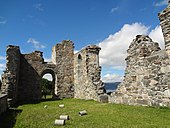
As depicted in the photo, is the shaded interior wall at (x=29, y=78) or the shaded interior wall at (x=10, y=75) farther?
the shaded interior wall at (x=29, y=78)

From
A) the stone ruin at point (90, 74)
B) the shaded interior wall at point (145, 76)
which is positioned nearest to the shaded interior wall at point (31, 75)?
the stone ruin at point (90, 74)

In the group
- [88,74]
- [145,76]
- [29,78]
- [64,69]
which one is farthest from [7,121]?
[64,69]

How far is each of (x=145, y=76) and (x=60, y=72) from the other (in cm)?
1085

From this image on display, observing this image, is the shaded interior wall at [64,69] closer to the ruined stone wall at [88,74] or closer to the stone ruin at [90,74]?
the stone ruin at [90,74]

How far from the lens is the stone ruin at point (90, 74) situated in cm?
698

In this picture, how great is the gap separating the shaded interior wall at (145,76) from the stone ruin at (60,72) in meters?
3.69

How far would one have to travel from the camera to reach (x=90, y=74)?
14062 millimetres

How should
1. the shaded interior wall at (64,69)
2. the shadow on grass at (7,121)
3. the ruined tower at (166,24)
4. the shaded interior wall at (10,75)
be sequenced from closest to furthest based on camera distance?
the shadow on grass at (7,121), the ruined tower at (166,24), the shaded interior wall at (10,75), the shaded interior wall at (64,69)

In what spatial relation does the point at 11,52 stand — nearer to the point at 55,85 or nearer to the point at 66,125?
the point at 55,85

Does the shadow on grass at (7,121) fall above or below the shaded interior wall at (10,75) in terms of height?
below

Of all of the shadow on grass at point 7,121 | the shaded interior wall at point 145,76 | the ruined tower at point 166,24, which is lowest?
the shadow on grass at point 7,121

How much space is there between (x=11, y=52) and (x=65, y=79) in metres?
6.03

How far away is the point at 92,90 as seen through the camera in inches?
520

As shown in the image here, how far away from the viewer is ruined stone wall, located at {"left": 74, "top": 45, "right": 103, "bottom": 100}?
1315 cm
